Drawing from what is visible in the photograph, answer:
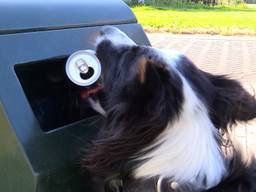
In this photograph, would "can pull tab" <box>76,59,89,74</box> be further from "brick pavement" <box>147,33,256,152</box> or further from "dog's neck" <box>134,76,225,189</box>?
"brick pavement" <box>147,33,256,152</box>

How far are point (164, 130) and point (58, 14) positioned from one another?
0.62 m

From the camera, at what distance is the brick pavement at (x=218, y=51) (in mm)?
7203

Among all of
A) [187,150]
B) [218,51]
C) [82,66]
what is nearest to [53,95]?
[82,66]

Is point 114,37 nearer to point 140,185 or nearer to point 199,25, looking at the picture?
point 140,185

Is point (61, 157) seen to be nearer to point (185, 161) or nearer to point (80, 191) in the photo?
point (80, 191)

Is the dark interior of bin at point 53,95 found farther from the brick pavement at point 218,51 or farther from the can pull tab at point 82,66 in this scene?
the brick pavement at point 218,51

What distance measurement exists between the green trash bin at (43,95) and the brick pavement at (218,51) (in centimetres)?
422

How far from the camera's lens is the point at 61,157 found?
5.26 ft

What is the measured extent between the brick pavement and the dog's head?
428 cm

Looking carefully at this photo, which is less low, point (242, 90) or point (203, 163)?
point (242, 90)

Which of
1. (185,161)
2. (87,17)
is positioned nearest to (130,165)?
(185,161)

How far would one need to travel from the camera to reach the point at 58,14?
1.88 meters

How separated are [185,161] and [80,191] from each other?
38 centimetres

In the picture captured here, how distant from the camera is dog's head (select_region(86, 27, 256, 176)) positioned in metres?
1.55
